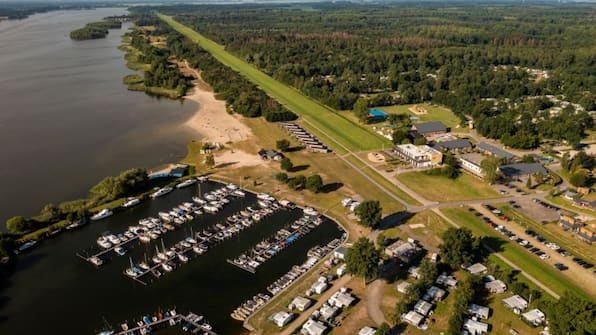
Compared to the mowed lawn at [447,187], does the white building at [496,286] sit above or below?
below

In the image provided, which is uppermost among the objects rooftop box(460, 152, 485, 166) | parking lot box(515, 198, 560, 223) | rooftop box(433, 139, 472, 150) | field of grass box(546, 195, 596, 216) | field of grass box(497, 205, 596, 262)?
rooftop box(460, 152, 485, 166)

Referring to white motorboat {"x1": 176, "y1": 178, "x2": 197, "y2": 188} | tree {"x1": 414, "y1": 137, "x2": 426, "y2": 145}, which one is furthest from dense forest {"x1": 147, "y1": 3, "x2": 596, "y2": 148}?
white motorboat {"x1": 176, "y1": 178, "x2": 197, "y2": 188}

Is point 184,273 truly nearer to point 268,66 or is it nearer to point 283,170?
point 283,170

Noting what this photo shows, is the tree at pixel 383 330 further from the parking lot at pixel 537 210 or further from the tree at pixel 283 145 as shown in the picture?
the tree at pixel 283 145

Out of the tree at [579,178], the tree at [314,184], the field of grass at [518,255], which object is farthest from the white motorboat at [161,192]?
the tree at [579,178]

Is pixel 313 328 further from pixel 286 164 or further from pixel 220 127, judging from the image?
pixel 220 127

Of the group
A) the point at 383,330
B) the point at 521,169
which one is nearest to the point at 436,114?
the point at 521,169

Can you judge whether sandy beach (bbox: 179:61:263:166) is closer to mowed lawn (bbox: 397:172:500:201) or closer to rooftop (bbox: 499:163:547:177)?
mowed lawn (bbox: 397:172:500:201)
